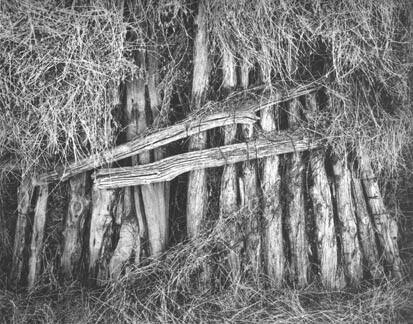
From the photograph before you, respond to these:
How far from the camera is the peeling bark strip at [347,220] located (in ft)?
8.77

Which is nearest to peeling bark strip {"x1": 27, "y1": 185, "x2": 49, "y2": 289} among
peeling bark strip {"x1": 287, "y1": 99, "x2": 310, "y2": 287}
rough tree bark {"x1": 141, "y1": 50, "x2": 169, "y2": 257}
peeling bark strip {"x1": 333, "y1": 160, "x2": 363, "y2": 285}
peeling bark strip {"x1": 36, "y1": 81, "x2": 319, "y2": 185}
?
peeling bark strip {"x1": 36, "y1": 81, "x2": 319, "y2": 185}

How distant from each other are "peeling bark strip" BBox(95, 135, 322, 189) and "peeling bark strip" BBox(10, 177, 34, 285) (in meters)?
0.49

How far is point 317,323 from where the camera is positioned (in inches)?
95.7

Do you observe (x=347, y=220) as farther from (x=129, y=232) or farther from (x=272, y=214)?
(x=129, y=232)

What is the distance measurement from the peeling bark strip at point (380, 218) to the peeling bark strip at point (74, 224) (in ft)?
5.70

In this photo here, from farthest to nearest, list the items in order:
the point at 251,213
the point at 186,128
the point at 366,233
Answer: the point at 366,233
the point at 251,213
the point at 186,128

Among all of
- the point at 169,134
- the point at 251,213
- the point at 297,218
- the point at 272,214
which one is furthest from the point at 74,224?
the point at 297,218

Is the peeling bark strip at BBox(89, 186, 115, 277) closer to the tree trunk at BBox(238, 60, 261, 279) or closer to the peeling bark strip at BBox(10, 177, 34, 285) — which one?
the peeling bark strip at BBox(10, 177, 34, 285)

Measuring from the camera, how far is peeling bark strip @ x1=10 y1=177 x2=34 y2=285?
2668 millimetres

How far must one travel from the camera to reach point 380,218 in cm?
274

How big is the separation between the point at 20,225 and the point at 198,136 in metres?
1.25

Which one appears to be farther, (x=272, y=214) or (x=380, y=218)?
(x=380, y=218)

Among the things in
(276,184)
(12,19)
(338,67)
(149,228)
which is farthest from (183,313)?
(12,19)

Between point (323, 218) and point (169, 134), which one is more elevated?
point (169, 134)
